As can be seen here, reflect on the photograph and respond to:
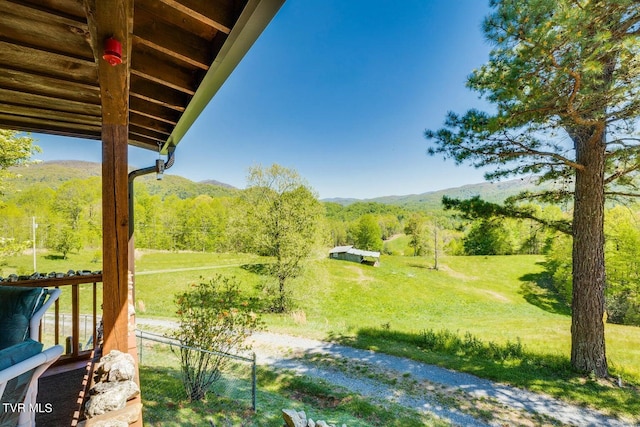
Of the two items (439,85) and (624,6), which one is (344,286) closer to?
(439,85)

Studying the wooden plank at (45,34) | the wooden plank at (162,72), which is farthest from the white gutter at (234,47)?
the wooden plank at (45,34)

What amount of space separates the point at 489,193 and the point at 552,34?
2.97 m

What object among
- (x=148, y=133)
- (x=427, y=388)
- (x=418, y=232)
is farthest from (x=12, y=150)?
(x=418, y=232)

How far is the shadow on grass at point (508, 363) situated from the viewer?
12.6ft

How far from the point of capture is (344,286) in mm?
16453

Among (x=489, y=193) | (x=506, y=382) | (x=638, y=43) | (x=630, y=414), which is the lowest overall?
(x=506, y=382)

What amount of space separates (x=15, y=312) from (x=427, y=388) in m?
5.17

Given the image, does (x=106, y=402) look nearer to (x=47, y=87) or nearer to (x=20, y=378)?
(x=20, y=378)

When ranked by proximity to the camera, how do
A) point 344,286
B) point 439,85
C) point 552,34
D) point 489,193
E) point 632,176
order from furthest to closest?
point 344,286, point 439,85, point 489,193, point 632,176, point 552,34

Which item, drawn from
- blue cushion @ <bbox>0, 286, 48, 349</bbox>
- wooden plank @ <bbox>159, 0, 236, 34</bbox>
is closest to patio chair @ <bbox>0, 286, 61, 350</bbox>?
blue cushion @ <bbox>0, 286, 48, 349</bbox>

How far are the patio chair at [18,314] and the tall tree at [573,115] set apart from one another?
527 centimetres

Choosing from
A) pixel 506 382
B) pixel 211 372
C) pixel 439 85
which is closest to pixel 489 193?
pixel 506 382

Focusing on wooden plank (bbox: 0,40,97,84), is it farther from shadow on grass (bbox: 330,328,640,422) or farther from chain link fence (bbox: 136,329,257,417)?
shadow on grass (bbox: 330,328,640,422)

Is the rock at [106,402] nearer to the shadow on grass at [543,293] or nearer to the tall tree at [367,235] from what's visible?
the shadow on grass at [543,293]
